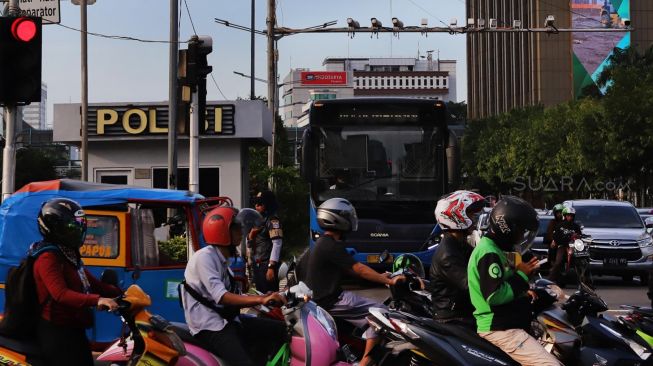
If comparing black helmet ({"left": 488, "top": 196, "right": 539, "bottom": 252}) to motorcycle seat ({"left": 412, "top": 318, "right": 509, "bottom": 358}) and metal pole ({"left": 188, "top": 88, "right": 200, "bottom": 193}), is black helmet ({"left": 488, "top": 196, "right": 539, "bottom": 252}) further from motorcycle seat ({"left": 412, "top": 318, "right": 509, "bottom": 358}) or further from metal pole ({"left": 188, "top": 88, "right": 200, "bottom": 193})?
metal pole ({"left": 188, "top": 88, "right": 200, "bottom": 193})

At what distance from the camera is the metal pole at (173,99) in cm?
1711

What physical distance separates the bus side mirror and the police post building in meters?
7.15

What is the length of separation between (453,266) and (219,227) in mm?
1467

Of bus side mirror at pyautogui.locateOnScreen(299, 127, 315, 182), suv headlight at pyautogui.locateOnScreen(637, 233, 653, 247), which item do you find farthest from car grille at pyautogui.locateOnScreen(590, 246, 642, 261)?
bus side mirror at pyautogui.locateOnScreen(299, 127, 315, 182)

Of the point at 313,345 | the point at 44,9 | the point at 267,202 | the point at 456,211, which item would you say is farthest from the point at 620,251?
the point at 313,345

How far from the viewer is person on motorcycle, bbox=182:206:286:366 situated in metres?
6.59

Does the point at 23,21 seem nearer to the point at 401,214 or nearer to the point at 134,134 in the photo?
the point at 401,214

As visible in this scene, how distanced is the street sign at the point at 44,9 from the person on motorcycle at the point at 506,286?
8921mm

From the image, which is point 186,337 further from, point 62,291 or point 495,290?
point 495,290

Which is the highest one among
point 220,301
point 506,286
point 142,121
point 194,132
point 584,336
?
point 142,121

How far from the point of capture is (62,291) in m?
5.65

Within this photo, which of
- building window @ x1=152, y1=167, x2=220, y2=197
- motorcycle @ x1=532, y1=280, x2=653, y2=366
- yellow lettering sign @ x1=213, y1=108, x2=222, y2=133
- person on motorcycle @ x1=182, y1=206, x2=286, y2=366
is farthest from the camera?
building window @ x1=152, y1=167, x2=220, y2=197

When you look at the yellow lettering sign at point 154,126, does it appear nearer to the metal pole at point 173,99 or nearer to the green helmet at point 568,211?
the metal pole at point 173,99

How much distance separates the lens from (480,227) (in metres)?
10.3
